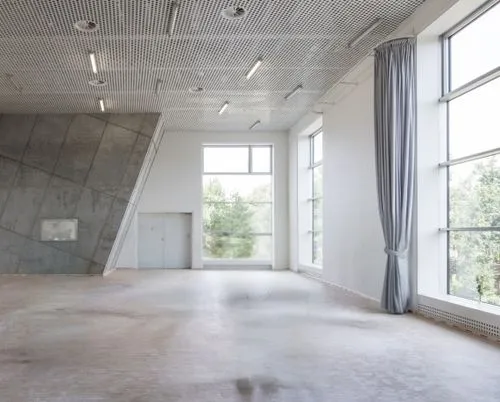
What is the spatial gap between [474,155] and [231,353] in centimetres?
441

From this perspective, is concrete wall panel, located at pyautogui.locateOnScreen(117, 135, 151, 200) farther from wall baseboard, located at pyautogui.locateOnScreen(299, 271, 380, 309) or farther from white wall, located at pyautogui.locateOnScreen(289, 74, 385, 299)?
wall baseboard, located at pyautogui.locateOnScreen(299, 271, 380, 309)

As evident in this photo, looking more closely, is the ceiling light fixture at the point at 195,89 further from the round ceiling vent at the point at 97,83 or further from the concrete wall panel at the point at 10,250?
the concrete wall panel at the point at 10,250

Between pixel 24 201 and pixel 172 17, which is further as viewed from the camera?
pixel 24 201

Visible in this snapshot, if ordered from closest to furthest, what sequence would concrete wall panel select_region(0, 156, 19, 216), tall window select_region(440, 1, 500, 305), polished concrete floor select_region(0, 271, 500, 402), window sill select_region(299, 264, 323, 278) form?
polished concrete floor select_region(0, 271, 500, 402)
tall window select_region(440, 1, 500, 305)
window sill select_region(299, 264, 323, 278)
concrete wall panel select_region(0, 156, 19, 216)

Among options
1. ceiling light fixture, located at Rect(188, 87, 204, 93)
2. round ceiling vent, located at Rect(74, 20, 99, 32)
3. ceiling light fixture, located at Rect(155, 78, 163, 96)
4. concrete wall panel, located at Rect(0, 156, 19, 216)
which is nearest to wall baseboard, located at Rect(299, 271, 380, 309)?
ceiling light fixture, located at Rect(188, 87, 204, 93)

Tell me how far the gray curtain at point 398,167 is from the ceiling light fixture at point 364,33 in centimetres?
43

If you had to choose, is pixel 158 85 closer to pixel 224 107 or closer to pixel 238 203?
pixel 224 107

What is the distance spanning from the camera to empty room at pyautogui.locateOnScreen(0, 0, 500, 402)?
525 centimetres

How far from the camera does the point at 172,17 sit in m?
8.38

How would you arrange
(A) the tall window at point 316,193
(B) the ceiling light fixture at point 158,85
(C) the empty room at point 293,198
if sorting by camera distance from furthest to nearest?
(A) the tall window at point 316,193, (B) the ceiling light fixture at point 158,85, (C) the empty room at point 293,198

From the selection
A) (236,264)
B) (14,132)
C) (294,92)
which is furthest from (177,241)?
(294,92)

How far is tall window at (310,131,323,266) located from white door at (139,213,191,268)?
4518 millimetres

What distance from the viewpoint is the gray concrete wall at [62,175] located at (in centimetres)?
1590

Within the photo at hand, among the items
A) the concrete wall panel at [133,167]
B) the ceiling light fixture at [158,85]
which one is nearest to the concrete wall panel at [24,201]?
the concrete wall panel at [133,167]
